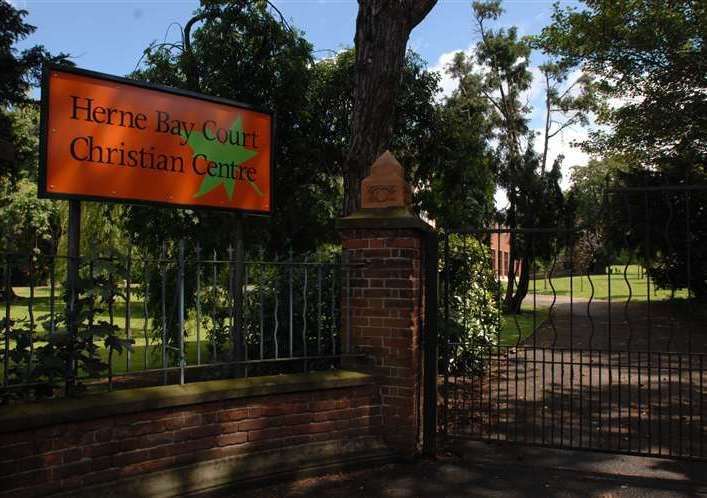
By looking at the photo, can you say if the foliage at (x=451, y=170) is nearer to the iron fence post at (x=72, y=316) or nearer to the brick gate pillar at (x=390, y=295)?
the brick gate pillar at (x=390, y=295)

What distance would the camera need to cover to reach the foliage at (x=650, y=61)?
13.1m

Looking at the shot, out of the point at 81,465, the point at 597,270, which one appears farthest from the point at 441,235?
the point at 81,465

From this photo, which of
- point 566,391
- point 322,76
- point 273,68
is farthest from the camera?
point 322,76

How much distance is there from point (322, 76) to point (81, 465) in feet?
27.3

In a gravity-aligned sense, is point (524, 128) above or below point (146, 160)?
above

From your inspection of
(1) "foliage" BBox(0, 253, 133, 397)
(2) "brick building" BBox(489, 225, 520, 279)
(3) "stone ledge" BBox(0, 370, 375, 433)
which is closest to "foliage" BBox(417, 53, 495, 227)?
(2) "brick building" BBox(489, 225, 520, 279)

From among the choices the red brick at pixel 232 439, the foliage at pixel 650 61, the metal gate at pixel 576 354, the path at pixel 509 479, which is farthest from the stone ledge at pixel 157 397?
the foliage at pixel 650 61

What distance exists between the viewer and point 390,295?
15.3 feet

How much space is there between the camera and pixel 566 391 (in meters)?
8.05

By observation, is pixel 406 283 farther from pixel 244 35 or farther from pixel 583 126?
pixel 583 126

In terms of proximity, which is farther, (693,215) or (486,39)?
(486,39)

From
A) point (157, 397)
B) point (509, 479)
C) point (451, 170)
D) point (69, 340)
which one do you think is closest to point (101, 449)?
point (157, 397)

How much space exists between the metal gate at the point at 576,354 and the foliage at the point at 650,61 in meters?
1.96

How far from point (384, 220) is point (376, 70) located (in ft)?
8.13
